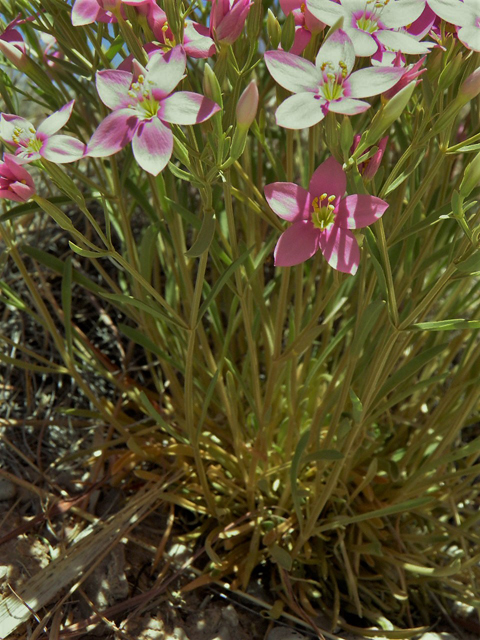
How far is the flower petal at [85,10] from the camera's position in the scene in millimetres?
842

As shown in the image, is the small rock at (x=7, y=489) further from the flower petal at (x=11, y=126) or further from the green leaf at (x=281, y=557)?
the flower petal at (x=11, y=126)

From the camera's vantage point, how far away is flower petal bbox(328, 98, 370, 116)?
0.71 m

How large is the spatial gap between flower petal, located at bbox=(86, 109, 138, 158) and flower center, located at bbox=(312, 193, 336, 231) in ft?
0.75

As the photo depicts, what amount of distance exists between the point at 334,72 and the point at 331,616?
0.99m

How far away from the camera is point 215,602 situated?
1.28 meters

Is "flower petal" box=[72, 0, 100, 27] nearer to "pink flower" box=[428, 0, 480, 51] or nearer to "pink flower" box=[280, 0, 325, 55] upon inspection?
"pink flower" box=[280, 0, 325, 55]

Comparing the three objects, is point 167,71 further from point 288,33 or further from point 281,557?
point 281,557

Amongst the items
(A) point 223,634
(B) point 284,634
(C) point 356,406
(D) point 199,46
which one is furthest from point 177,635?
(D) point 199,46

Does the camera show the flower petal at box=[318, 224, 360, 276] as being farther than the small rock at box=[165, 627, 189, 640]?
No

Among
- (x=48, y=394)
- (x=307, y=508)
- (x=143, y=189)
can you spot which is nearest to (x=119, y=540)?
(x=307, y=508)

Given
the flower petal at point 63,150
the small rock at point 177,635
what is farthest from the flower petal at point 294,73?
→ the small rock at point 177,635

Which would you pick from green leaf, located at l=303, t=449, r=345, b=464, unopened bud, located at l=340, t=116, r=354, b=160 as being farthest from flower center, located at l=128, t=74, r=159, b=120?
green leaf, located at l=303, t=449, r=345, b=464

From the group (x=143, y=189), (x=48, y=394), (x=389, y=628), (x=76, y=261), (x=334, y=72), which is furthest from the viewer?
(x=76, y=261)

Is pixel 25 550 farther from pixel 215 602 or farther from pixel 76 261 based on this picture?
pixel 76 261
